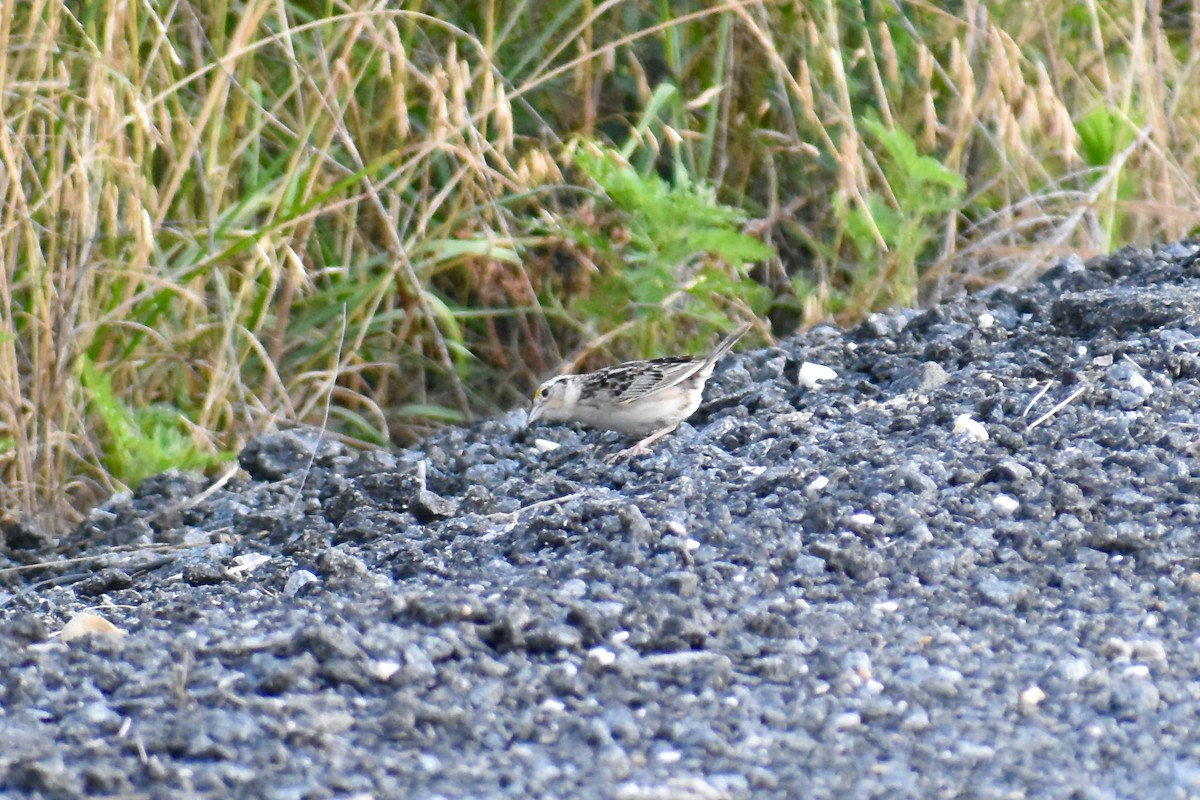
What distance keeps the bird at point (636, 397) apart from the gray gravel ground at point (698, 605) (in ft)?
0.41

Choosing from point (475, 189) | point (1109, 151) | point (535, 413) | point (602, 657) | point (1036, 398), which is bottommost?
point (1109, 151)

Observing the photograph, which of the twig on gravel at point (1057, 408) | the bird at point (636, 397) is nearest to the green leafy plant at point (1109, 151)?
the bird at point (636, 397)

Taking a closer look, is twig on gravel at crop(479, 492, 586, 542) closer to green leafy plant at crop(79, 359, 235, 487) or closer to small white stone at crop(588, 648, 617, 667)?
small white stone at crop(588, 648, 617, 667)

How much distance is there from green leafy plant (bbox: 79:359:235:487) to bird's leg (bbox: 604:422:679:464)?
113 centimetres

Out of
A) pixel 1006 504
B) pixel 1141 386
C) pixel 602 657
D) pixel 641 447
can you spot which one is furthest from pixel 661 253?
pixel 602 657

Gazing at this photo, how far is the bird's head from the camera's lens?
4766 mm

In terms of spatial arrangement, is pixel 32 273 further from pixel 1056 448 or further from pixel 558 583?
pixel 1056 448

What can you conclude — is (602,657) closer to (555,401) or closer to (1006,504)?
(1006,504)

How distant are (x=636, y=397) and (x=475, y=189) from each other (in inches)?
66.5

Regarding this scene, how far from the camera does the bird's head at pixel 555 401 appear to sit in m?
4.77

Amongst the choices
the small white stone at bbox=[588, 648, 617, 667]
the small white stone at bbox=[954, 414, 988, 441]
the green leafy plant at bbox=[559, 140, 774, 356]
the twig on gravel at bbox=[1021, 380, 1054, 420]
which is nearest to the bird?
the green leafy plant at bbox=[559, 140, 774, 356]

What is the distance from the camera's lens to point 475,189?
19.3ft

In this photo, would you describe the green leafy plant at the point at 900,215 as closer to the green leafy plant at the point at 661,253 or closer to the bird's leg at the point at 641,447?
the green leafy plant at the point at 661,253

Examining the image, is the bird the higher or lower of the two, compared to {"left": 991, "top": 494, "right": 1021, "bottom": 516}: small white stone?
lower
